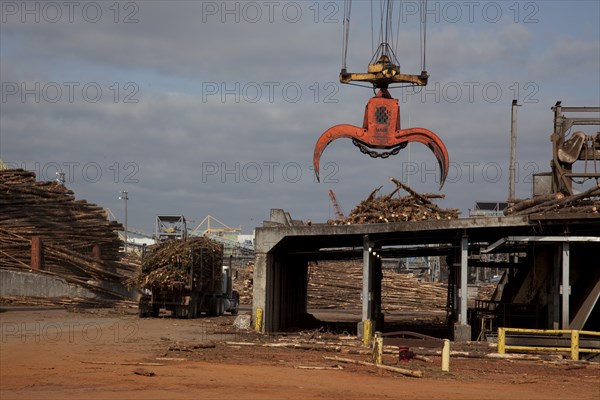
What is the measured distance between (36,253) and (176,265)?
11105 millimetres

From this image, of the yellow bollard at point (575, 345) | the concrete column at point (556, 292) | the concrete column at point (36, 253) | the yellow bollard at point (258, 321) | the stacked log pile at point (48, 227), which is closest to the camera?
the yellow bollard at point (575, 345)

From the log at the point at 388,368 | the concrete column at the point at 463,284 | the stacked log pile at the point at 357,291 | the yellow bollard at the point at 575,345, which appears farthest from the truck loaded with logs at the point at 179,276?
the stacked log pile at the point at 357,291

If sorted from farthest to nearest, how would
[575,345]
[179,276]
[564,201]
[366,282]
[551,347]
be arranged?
[179,276]
[366,282]
[564,201]
[551,347]
[575,345]

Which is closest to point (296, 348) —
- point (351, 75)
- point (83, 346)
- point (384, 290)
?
point (83, 346)

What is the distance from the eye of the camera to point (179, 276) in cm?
3497

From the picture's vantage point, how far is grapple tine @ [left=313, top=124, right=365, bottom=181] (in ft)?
96.9

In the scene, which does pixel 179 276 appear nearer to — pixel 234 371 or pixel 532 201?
pixel 532 201

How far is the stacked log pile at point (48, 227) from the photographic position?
4366 centimetres

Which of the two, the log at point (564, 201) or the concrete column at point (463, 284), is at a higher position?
the log at point (564, 201)

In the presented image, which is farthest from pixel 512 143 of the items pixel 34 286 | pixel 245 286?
pixel 245 286

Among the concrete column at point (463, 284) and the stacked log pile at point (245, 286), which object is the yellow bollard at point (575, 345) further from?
the stacked log pile at point (245, 286)

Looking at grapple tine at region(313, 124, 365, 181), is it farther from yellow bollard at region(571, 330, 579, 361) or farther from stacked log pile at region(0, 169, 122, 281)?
stacked log pile at region(0, 169, 122, 281)

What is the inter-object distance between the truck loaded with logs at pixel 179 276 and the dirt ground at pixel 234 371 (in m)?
6.26

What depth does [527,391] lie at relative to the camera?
1789cm
